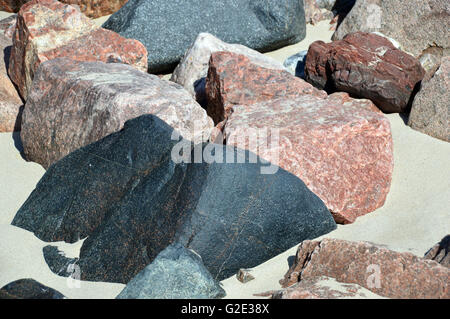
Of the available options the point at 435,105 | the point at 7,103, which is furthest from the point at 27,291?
the point at 435,105

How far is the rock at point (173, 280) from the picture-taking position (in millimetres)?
3352

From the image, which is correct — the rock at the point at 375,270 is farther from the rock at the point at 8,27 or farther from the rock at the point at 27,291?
the rock at the point at 8,27

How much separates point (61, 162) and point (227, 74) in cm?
154

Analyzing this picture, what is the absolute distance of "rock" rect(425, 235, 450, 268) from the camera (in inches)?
132

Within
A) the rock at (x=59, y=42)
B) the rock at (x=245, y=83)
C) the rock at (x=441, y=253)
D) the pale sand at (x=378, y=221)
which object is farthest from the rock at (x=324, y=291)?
the rock at (x=59, y=42)

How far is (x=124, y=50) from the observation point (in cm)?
585

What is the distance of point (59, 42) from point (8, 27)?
5.42 feet

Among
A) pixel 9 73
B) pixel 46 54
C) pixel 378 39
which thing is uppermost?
pixel 378 39

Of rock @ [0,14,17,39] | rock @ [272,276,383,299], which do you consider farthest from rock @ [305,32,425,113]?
rock @ [0,14,17,39]

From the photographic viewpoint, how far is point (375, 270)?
10.7 feet

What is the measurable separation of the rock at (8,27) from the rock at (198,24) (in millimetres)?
1149

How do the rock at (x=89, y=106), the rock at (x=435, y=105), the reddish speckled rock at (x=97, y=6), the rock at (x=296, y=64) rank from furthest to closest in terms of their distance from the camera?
1. the reddish speckled rock at (x=97, y=6)
2. the rock at (x=296, y=64)
3. the rock at (x=435, y=105)
4. the rock at (x=89, y=106)
